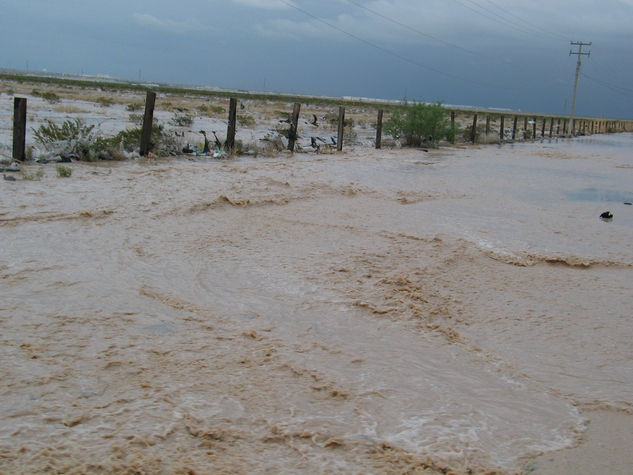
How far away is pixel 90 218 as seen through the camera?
8.05 meters

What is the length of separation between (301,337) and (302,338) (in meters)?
0.02

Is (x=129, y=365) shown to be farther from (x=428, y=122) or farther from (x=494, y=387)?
(x=428, y=122)

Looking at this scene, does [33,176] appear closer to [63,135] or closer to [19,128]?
[19,128]

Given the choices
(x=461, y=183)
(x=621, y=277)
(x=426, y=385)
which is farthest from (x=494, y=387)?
(x=461, y=183)

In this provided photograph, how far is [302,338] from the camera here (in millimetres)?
4609

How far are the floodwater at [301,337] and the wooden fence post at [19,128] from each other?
2.72 metres

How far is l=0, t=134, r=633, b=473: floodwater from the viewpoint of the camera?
124 inches

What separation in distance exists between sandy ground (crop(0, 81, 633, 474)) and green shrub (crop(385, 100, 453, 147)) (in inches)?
675

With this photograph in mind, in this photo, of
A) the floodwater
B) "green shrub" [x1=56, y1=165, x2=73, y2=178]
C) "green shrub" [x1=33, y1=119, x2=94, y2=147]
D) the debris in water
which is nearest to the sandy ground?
the floodwater

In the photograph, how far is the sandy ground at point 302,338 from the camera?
314cm

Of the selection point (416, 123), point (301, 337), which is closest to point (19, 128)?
point (301, 337)

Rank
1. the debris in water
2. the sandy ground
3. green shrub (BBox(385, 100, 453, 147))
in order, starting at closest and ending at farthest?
the sandy ground < the debris in water < green shrub (BBox(385, 100, 453, 147))

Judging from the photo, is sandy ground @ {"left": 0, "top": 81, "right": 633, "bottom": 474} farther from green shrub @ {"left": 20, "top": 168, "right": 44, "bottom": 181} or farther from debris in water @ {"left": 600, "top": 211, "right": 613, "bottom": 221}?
debris in water @ {"left": 600, "top": 211, "right": 613, "bottom": 221}

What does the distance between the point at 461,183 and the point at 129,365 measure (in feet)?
38.4
